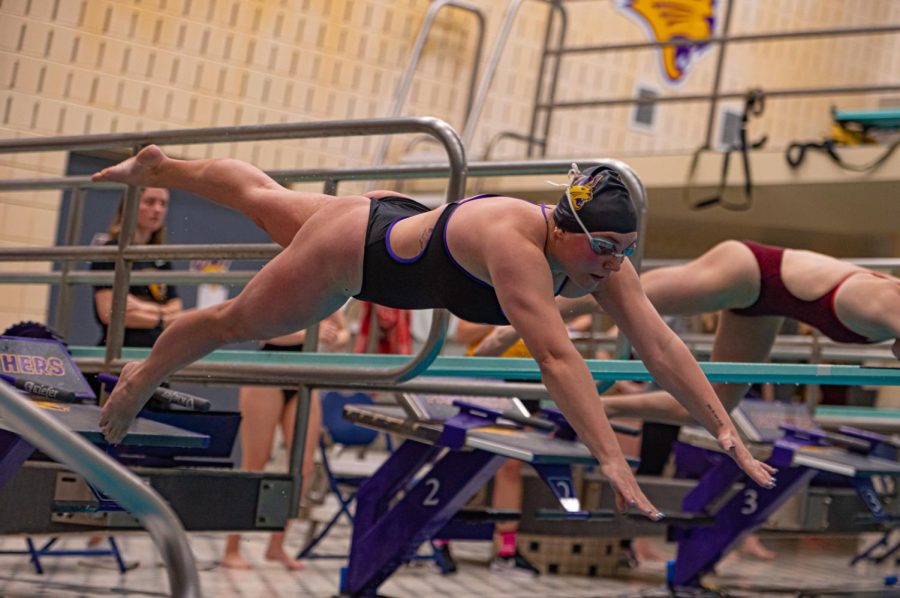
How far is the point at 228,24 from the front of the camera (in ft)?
27.0

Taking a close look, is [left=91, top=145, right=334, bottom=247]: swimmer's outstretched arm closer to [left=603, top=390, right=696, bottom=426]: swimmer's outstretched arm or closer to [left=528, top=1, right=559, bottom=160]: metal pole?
[left=603, top=390, right=696, bottom=426]: swimmer's outstretched arm

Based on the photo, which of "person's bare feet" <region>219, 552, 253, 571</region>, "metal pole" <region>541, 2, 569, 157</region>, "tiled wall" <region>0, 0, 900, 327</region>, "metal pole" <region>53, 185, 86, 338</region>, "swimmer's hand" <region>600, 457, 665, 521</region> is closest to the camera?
"swimmer's hand" <region>600, 457, 665, 521</region>

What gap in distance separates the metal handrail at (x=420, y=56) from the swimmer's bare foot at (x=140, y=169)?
4.89 meters

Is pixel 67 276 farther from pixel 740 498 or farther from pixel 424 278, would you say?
pixel 740 498

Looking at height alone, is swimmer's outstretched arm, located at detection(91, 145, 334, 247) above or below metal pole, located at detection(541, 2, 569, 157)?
below

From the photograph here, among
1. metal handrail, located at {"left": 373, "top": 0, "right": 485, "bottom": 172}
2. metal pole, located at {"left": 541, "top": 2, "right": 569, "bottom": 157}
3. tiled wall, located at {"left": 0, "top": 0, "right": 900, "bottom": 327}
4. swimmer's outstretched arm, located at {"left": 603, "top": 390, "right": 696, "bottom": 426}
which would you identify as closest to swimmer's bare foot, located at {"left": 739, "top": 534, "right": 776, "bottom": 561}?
metal pole, located at {"left": 541, "top": 2, "right": 569, "bottom": 157}

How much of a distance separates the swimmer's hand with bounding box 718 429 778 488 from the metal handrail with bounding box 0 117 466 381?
94 centimetres

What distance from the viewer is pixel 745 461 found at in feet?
9.43

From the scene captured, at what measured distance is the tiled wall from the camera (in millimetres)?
7535

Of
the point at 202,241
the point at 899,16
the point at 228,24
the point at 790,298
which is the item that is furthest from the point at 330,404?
the point at 899,16

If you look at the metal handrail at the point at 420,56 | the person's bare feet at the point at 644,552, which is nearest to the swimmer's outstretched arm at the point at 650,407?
the person's bare feet at the point at 644,552

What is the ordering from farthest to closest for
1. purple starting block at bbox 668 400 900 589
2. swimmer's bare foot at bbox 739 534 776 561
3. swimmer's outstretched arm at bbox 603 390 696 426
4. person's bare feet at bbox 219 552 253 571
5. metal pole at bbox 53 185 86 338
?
swimmer's bare foot at bbox 739 534 776 561, purple starting block at bbox 668 400 900 589, person's bare feet at bbox 219 552 253 571, metal pole at bbox 53 185 86 338, swimmer's outstretched arm at bbox 603 390 696 426

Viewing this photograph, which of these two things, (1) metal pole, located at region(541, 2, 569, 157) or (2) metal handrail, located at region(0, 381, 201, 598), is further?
(1) metal pole, located at region(541, 2, 569, 157)

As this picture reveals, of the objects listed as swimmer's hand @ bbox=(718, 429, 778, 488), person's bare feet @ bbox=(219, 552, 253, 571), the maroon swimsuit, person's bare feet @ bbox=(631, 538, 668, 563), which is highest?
the maroon swimsuit
